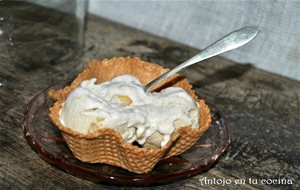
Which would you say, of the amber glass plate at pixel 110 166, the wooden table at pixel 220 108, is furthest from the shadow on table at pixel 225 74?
the amber glass plate at pixel 110 166

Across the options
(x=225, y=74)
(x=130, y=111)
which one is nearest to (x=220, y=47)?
(x=130, y=111)

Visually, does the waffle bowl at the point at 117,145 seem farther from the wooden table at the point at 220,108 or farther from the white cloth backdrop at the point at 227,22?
the white cloth backdrop at the point at 227,22

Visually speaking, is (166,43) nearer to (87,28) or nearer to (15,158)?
(87,28)

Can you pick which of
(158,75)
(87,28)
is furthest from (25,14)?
(158,75)

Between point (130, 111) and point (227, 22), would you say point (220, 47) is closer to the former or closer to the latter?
point (130, 111)

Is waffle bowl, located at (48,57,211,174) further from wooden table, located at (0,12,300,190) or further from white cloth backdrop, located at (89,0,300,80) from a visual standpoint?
white cloth backdrop, located at (89,0,300,80)
